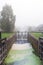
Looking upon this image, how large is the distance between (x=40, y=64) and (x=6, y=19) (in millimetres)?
41652

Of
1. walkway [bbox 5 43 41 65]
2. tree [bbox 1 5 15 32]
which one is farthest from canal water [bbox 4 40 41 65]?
tree [bbox 1 5 15 32]

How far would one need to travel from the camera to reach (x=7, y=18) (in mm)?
51000

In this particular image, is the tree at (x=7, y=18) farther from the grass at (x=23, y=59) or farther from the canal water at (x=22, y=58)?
the grass at (x=23, y=59)

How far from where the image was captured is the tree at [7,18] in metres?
45.6

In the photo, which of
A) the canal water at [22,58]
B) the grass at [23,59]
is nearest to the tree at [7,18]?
the canal water at [22,58]

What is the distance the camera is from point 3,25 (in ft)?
150

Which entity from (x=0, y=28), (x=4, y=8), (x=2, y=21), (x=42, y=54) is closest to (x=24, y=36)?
(x=0, y=28)

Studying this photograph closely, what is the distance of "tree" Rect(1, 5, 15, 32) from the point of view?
45609 mm

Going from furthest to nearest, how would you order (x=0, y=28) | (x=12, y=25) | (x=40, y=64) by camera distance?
(x=12, y=25)
(x=0, y=28)
(x=40, y=64)

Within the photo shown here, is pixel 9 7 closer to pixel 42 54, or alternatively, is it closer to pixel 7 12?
pixel 7 12

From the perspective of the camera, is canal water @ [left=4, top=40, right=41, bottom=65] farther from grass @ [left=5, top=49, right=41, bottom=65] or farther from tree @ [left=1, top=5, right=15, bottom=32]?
tree @ [left=1, top=5, right=15, bottom=32]

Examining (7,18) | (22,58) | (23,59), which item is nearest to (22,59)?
(23,59)

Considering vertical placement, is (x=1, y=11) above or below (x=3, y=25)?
above

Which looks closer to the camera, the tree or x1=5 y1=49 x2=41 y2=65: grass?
x1=5 y1=49 x2=41 y2=65: grass
